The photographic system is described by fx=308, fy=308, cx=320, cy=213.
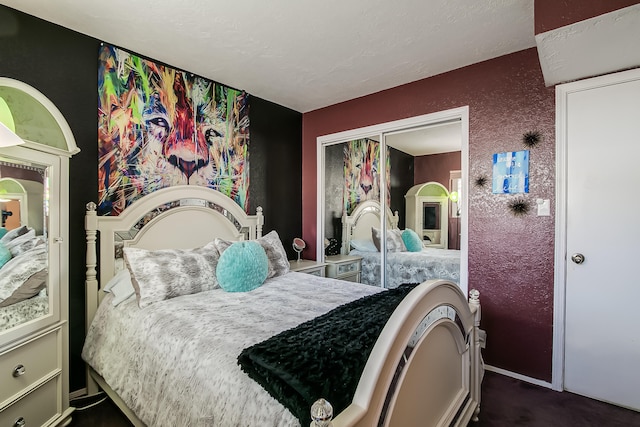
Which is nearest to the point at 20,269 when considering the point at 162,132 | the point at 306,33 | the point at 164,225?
the point at 164,225

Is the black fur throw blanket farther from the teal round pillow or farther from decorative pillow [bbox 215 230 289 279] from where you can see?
decorative pillow [bbox 215 230 289 279]

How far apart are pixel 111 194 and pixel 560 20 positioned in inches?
115

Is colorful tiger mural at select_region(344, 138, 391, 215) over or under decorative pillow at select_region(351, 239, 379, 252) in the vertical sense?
over

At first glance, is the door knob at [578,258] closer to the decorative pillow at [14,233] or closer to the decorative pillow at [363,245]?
the decorative pillow at [363,245]

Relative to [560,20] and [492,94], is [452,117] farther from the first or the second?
[560,20]

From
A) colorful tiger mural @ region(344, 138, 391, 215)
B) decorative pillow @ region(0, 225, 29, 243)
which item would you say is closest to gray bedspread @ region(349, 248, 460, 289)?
colorful tiger mural @ region(344, 138, 391, 215)

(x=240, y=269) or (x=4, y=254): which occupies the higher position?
(x=4, y=254)

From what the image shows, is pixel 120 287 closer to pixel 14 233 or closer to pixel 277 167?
pixel 14 233

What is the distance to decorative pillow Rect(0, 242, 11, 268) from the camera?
1457 millimetres

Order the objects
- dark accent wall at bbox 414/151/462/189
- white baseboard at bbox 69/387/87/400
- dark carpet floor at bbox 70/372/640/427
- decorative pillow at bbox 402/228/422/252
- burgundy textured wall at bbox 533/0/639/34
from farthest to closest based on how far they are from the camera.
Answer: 1. decorative pillow at bbox 402/228/422/252
2. dark accent wall at bbox 414/151/462/189
3. white baseboard at bbox 69/387/87/400
4. dark carpet floor at bbox 70/372/640/427
5. burgundy textured wall at bbox 533/0/639/34

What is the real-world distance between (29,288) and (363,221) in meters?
2.64

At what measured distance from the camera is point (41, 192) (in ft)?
5.45

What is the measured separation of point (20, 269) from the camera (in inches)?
61.0

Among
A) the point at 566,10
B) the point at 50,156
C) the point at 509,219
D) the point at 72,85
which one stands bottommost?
the point at 509,219
